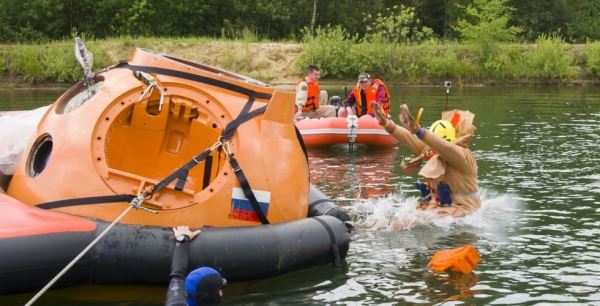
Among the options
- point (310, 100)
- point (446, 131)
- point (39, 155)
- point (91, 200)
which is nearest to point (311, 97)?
point (310, 100)

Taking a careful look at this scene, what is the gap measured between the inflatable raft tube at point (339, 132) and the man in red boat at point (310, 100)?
0.98m

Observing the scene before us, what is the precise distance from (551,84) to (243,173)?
27201 millimetres

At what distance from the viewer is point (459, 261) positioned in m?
7.29

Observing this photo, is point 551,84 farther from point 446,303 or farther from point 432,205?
point 446,303

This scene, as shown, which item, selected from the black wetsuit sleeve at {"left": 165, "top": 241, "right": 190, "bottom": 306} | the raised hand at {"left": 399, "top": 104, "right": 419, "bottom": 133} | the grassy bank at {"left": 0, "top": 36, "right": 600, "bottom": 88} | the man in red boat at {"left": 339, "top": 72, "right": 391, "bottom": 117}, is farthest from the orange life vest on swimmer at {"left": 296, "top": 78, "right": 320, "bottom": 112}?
the grassy bank at {"left": 0, "top": 36, "right": 600, "bottom": 88}

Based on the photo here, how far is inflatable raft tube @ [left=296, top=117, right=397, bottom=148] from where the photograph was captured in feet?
49.4

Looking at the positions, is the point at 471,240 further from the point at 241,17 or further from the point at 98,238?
the point at 241,17

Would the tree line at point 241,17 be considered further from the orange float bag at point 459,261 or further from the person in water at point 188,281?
the person in water at point 188,281

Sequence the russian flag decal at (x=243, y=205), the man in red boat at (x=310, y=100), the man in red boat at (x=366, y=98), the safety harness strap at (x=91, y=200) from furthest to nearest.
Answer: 1. the man in red boat at (x=310, y=100)
2. the man in red boat at (x=366, y=98)
3. the russian flag decal at (x=243, y=205)
4. the safety harness strap at (x=91, y=200)

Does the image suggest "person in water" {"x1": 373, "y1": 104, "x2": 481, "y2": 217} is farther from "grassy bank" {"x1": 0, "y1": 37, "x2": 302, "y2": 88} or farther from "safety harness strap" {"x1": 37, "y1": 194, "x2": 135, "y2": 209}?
"grassy bank" {"x1": 0, "y1": 37, "x2": 302, "y2": 88}

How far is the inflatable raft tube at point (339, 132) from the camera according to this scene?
49.4 feet

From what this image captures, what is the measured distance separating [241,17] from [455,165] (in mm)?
34957

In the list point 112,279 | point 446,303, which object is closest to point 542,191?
point 446,303

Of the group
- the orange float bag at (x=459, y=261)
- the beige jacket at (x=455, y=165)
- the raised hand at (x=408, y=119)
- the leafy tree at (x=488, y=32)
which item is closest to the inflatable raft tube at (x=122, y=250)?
the orange float bag at (x=459, y=261)
